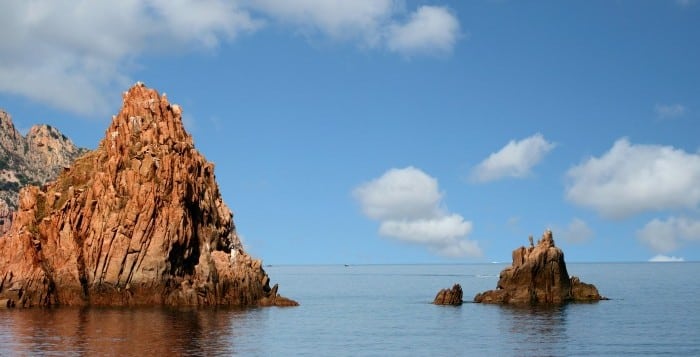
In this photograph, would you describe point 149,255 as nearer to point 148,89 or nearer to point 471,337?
point 148,89

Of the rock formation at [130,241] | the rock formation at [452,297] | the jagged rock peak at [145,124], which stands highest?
the jagged rock peak at [145,124]

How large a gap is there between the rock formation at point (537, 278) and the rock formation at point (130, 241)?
3726 cm

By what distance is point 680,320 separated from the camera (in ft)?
386

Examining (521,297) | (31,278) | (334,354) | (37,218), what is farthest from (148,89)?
(334,354)

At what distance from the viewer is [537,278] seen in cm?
14038

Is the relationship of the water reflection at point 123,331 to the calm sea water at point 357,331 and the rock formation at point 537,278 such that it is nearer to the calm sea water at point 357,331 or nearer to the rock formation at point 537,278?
the calm sea water at point 357,331

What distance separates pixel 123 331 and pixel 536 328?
157 feet

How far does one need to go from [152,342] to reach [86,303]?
168 feet

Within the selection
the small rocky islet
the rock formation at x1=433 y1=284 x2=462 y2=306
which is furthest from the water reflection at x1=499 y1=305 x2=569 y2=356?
the rock formation at x1=433 y1=284 x2=462 y2=306

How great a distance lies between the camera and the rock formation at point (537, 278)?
13738cm

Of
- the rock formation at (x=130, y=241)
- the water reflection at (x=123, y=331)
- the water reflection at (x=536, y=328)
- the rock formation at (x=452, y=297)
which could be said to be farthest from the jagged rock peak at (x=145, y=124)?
the water reflection at (x=536, y=328)

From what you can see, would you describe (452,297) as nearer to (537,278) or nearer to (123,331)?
(537,278)

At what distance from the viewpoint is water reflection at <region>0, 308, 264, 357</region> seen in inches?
3083

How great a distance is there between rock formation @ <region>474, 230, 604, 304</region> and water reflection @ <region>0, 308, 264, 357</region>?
43.6 m
